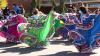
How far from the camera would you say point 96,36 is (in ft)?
38.3

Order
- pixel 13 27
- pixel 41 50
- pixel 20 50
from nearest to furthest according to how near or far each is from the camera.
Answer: pixel 41 50 → pixel 20 50 → pixel 13 27

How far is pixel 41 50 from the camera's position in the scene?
13023 mm

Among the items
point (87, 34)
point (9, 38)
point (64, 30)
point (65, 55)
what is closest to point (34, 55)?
point (65, 55)

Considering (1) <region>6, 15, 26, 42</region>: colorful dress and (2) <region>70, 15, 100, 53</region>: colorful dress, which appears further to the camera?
(1) <region>6, 15, 26, 42</region>: colorful dress

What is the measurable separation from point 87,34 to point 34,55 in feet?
6.54

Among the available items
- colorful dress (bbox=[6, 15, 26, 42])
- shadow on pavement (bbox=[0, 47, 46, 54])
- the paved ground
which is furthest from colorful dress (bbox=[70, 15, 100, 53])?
colorful dress (bbox=[6, 15, 26, 42])

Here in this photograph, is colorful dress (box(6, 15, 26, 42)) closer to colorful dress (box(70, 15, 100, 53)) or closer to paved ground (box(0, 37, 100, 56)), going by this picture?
paved ground (box(0, 37, 100, 56))

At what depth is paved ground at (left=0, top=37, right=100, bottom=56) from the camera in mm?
12188

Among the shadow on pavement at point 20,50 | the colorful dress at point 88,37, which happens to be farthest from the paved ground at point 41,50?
the colorful dress at point 88,37

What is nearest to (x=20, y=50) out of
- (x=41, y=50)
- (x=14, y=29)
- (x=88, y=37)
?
(x=41, y=50)

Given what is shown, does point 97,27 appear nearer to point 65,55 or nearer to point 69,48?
point 65,55

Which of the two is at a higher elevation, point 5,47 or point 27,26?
point 27,26

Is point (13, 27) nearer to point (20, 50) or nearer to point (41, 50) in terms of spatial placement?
point (20, 50)

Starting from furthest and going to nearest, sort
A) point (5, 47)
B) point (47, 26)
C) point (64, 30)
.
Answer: point (64, 30)
point (5, 47)
point (47, 26)
